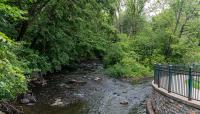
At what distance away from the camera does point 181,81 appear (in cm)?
877

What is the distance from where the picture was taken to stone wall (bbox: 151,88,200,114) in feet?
25.0

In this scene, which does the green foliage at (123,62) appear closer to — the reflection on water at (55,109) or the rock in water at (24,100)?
the reflection on water at (55,109)

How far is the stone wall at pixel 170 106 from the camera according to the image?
7.61 meters

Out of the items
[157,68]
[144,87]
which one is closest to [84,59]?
[144,87]

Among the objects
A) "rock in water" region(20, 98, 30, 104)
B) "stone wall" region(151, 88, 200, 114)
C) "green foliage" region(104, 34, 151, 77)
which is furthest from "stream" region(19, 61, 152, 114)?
"stone wall" region(151, 88, 200, 114)

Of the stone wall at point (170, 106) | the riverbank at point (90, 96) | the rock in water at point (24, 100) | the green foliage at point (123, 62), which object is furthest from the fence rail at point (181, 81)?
the green foliage at point (123, 62)

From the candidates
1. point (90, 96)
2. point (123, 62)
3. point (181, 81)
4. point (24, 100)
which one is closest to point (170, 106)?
point (181, 81)

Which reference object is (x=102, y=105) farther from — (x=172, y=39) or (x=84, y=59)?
(x=84, y=59)

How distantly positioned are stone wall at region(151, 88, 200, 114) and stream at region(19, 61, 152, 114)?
2.27 metres

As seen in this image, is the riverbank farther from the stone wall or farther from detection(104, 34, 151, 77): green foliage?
the stone wall

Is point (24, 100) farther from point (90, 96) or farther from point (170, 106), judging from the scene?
point (170, 106)

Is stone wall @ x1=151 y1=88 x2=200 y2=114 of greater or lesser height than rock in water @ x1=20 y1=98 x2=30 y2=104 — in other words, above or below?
above

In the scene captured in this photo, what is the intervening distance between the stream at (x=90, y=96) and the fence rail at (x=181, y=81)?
2672 millimetres

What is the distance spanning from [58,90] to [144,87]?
5.62 m
